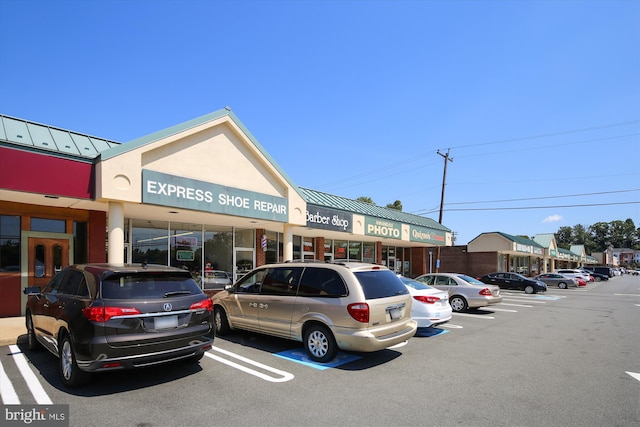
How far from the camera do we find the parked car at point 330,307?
6469mm

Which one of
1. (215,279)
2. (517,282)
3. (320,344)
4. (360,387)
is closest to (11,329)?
(320,344)

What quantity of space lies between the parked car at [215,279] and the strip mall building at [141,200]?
0.91ft

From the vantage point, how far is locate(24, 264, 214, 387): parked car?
16.4 ft

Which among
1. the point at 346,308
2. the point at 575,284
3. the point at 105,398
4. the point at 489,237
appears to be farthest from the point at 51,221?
A: the point at 575,284

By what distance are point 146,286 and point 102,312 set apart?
71cm

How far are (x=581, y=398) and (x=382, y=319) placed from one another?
2.95m

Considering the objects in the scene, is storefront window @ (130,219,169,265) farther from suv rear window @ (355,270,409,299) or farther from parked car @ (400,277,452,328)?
suv rear window @ (355,270,409,299)

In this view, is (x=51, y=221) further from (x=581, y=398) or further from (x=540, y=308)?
(x=540, y=308)

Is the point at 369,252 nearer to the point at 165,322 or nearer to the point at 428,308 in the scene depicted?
the point at 428,308

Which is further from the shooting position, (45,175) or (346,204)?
(346,204)

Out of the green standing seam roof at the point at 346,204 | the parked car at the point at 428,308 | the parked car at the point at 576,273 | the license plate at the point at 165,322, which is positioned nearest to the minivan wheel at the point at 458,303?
the parked car at the point at 428,308

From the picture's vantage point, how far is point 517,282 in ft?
88.2

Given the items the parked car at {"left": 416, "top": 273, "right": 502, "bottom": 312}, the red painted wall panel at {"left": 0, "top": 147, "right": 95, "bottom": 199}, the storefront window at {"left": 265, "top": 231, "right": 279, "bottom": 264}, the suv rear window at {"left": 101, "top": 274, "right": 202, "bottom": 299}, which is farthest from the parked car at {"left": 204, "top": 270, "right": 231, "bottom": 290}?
the suv rear window at {"left": 101, "top": 274, "right": 202, "bottom": 299}

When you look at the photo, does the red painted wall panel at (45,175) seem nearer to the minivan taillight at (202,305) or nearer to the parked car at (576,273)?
the minivan taillight at (202,305)
